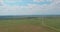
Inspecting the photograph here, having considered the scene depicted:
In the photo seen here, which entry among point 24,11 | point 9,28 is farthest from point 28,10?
point 9,28

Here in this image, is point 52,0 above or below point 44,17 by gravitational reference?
above

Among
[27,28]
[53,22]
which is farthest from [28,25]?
[53,22]

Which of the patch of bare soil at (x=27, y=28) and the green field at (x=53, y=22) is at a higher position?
the green field at (x=53, y=22)

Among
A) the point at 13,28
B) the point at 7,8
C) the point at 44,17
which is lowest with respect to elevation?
the point at 13,28

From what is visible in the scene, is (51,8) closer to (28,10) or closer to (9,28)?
(28,10)

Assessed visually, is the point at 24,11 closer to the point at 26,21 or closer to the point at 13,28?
the point at 26,21

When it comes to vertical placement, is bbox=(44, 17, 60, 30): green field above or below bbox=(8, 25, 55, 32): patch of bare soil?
above

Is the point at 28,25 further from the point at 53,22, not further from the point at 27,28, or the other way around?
the point at 53,22
